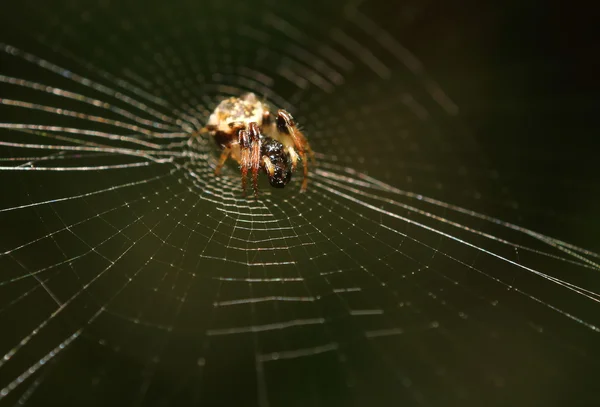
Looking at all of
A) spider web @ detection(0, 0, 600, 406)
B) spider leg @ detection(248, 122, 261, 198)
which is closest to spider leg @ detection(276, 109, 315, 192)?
spider leg @ detection(248, 122, 261, 198)

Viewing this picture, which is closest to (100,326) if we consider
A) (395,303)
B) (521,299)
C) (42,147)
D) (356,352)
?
(42,147)

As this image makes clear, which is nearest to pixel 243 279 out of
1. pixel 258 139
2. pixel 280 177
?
pixel 280 177

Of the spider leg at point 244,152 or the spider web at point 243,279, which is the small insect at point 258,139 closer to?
the spider leg at point 244,152

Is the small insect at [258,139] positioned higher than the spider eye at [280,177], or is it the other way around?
the small insect at [258,139]

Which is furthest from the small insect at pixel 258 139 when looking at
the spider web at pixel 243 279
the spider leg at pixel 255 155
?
the spider web at pixel 243 279

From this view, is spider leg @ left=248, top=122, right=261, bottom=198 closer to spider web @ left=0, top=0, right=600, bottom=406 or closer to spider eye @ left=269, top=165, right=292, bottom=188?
spider eye @ left=269, top=165, right=292, bottom=188

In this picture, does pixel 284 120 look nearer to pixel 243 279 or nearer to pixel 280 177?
pixel 280 177

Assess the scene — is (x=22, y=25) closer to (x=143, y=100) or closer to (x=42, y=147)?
(x=143, y=100)
